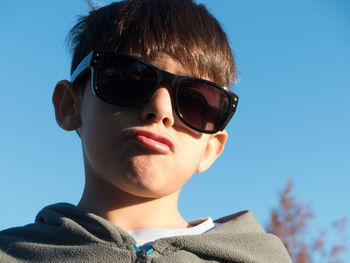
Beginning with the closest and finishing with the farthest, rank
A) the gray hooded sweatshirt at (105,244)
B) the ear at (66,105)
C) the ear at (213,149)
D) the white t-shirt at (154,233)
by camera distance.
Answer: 1. the gray hooded sweatshirt at (105,244)
2. the white t-shirt at (154,233)
3. the ear at (66,105)
4. the ear at (213,149)

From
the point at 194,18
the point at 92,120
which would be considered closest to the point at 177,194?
the point at 92,120

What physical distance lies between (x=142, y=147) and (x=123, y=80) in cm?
32

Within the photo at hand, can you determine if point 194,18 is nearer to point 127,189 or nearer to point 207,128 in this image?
point 207,128

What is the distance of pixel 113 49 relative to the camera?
218cm

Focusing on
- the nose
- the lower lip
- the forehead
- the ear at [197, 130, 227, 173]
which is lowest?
the ear at [197, 130, 227, 173]

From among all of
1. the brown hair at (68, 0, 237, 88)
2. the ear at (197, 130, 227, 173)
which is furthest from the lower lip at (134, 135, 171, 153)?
the ear at (197, 130, 227, 173)

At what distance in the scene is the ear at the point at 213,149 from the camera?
248 centimetres

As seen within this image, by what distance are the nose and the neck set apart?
376 mm

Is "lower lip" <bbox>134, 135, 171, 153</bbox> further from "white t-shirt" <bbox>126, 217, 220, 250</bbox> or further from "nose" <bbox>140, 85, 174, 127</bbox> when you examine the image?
"white t-shirt" <bbox>126, 217, 220, 250</bbox>

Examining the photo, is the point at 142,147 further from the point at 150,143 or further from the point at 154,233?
the point at 154,233

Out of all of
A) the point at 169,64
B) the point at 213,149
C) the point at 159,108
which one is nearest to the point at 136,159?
the point at 159,108

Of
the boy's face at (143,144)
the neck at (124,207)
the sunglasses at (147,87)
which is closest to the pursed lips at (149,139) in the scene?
the boy's face at (143,144)

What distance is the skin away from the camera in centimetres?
196

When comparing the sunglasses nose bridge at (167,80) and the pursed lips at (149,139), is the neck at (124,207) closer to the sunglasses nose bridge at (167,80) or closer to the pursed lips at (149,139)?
the pursed lips at (149,139)
